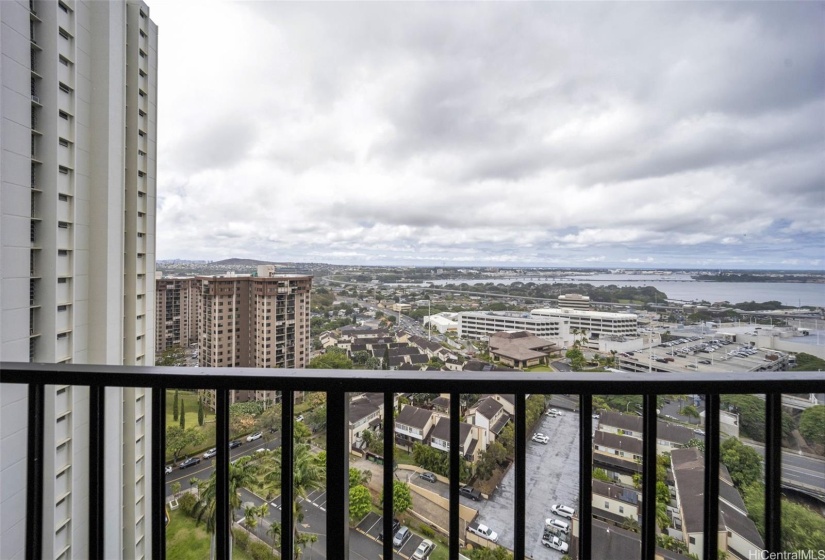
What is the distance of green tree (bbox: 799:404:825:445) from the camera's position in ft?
2.90

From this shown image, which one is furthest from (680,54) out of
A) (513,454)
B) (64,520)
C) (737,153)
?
(64,520)

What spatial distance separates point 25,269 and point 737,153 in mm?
5406

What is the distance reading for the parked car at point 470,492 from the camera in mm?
866

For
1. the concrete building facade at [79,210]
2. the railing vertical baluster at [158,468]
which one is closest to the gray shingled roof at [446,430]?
the railing vertical baluster at [158,468]

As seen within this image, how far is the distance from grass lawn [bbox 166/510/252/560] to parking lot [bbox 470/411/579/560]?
2.71 ft

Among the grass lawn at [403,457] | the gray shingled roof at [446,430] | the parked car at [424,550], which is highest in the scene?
the gray shingled roof at [446,430]

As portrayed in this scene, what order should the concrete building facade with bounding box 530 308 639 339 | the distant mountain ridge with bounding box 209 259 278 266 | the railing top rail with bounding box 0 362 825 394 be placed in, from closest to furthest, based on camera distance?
the railing top rail with bounding box 0 362 825 394 < the concrete building facade with bounding box 530 308 639 339 < the distant mountain ridge with bounding box 209 259 278 266

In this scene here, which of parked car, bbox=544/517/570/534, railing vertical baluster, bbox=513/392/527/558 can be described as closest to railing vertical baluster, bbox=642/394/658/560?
parked car, bbox=544/517/570/534

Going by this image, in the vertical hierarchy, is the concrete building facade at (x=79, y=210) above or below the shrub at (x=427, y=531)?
above

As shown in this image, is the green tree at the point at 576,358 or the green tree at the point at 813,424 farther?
the green tree at the point at 576,358

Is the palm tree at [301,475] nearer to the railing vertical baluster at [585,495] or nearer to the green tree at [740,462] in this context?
the railing vertical baluster at [585,495]

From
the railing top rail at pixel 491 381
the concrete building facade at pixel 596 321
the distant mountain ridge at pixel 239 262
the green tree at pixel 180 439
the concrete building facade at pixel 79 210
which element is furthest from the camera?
the distant mountain ridge at pixel 239 262

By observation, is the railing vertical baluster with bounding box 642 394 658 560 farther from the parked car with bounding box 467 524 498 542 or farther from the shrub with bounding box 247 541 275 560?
the shrub with bounding box 247 541 275 560

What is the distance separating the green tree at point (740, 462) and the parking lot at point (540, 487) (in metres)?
0.42
